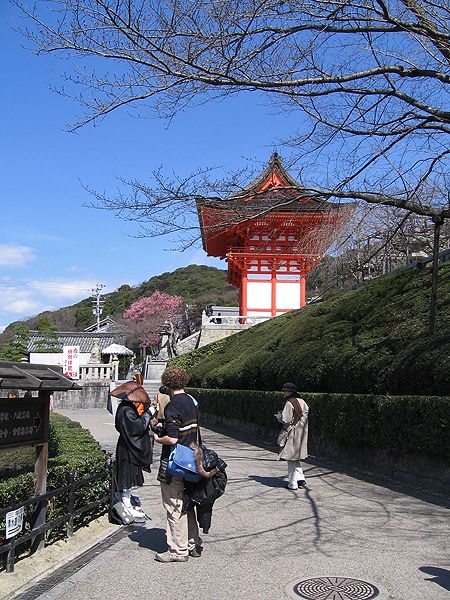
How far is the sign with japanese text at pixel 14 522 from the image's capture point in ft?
16.0

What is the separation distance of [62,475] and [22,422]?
105cm

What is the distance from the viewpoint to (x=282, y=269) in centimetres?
3572

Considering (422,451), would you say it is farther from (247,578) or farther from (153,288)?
(153,288)

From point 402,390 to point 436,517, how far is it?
2967 millimetres

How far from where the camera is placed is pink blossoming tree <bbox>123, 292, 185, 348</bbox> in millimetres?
59281

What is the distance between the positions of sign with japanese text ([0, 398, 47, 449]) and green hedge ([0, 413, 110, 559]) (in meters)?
0.36

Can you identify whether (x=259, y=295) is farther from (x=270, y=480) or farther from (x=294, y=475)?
(x=294, y=475)

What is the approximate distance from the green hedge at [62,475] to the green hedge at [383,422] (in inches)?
165

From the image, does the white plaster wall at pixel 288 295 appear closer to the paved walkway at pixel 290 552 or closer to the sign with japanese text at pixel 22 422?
the paved walkway at pixel 290 552

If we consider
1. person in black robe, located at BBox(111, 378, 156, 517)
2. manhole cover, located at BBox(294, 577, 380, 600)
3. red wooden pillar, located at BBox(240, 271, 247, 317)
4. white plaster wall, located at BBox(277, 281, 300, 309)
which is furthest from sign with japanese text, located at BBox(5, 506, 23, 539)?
red wooden pillar, located at BBox(240, 271, 247, 317)

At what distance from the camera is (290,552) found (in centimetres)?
586

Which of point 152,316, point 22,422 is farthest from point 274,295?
point 22,422

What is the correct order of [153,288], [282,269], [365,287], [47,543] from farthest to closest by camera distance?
[153,288] → [282,269] → [365,287] → [47,543]

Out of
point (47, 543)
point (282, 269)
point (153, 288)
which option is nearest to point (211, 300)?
point (153, 288)
